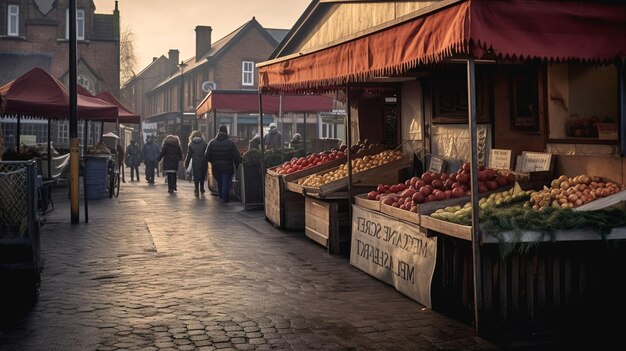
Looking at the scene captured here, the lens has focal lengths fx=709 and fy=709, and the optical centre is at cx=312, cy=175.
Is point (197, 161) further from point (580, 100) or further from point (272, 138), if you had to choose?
point (580, 100)

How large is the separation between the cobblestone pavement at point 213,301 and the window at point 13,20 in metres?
35.0

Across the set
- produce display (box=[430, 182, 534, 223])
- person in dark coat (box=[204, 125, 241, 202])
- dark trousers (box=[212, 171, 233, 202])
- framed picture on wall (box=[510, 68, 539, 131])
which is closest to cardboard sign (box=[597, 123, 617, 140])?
produce display (box=[430, 182, 534, 223])

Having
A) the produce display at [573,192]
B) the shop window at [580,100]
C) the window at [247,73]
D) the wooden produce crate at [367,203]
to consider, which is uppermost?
the window at [247,73]

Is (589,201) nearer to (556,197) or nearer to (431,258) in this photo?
(556,197)

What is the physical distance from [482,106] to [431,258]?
10.9ft

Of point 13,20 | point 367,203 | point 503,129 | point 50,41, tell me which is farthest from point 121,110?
point 13,20

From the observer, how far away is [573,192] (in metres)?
6.71

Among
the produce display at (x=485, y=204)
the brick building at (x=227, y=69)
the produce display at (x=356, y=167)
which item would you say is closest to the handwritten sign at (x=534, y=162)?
the produce display at (x=485, y=204)

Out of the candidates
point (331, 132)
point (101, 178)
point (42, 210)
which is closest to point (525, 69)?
point (42, 210)

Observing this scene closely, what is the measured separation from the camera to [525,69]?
863cm

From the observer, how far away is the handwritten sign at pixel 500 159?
857 cm

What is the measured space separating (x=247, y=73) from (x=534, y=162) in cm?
4244

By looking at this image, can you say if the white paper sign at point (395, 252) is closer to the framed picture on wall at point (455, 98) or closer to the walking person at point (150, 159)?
the framed picture on wall at point (455, 98)

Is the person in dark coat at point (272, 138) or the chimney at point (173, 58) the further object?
the chimney at point (173, 58)
